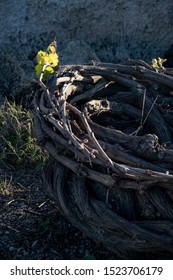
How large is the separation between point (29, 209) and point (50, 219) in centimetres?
18

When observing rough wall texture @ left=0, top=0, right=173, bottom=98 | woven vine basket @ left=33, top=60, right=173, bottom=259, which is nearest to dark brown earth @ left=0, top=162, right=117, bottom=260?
woven vine basket @ left=33, top=60, right=173, bottom=259

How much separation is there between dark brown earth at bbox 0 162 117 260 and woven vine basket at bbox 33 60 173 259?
25 centimetres

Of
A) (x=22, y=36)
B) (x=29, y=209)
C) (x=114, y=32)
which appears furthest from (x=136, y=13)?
(x=29, y=209)

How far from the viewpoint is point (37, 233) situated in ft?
9.64

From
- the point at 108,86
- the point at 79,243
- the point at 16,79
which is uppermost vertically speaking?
the point at 108,86

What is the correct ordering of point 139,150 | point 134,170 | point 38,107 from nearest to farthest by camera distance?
point 134,170 → point 139,150 → point 38,107

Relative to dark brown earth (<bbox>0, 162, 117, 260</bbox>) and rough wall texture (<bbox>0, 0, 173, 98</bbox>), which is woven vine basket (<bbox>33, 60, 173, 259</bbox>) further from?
rough wall texture (<bbox>0, 0, 173, 98</bbox>)

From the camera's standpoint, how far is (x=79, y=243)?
9.41 feet

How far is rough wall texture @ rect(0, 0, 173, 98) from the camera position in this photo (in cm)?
427

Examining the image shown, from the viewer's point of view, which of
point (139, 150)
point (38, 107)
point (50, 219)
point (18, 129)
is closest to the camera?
point (139, 150)

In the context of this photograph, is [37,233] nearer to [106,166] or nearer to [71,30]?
[106,166]

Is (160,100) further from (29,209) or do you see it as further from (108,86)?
(29,209)

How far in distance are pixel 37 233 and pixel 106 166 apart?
754 millimetres

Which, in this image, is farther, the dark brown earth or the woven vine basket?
the dark brown earth
